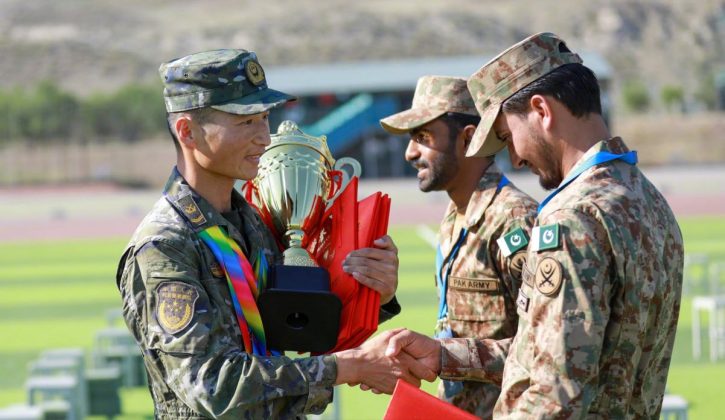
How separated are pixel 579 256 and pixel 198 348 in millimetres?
1105

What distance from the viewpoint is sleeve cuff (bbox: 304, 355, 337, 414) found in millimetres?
3338

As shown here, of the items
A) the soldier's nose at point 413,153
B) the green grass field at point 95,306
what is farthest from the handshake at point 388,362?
the green grass field at point 95,306

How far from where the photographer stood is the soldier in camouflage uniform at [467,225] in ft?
14.2

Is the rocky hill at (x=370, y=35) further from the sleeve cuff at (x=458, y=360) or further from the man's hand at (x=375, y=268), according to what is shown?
the man's hand at (x=375, y=268)

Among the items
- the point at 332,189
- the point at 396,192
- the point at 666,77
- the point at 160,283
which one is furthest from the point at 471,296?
the point at 666,77

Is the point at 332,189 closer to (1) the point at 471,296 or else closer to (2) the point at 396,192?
(1) the point at 471,296

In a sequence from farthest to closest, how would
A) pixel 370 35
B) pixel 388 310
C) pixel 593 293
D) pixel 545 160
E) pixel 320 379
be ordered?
1. pixel 370 35
2. pixel 388 310
3. pixel 320 379
4. pixel 545 160
5. pixel 593 293

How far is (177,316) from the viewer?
3.20m

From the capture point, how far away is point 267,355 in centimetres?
346

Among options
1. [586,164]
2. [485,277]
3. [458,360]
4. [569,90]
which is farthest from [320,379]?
[485,277]

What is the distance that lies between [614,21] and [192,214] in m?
98.3

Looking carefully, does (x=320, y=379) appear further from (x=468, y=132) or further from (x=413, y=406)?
(x=468, y=132)

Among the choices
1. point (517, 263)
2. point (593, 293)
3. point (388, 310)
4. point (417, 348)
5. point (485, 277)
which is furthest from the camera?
point (485, 277)

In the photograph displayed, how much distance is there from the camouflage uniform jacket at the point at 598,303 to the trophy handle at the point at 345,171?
3.28 ft
